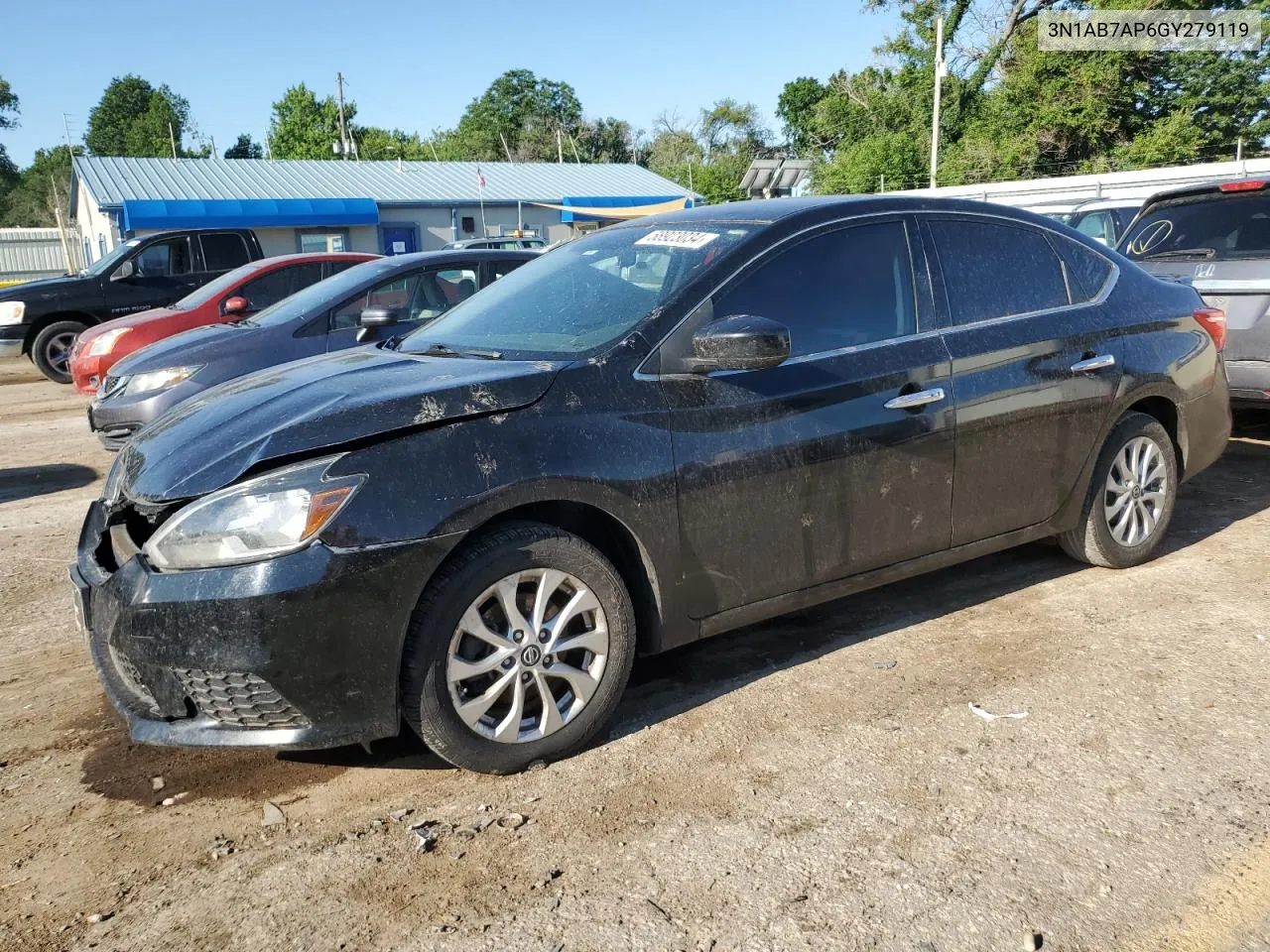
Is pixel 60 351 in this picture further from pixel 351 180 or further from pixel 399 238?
pixel 351 180

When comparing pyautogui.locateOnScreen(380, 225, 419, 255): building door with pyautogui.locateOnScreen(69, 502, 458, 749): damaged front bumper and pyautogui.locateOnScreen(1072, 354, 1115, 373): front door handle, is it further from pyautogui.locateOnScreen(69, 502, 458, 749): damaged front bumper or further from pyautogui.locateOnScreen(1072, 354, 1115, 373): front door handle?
pyautogui.locateOnScreen(69, 502, 458, 749): damaged front bumper

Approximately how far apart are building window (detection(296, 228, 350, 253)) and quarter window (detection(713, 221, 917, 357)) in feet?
107

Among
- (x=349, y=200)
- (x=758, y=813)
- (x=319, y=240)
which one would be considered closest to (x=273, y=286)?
(x=758, y=813)

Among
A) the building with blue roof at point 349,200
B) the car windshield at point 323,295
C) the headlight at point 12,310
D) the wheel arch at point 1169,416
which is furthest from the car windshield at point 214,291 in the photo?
the building with blue roof at point 349,200

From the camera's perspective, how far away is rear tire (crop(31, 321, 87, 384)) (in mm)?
13750

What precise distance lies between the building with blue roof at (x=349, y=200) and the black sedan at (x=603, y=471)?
29220 millimetres

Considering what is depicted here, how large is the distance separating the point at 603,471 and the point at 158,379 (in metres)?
5.05

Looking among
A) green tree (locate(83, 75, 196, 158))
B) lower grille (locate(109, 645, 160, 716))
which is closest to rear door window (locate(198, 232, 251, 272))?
lower grille (locate(109, 645, 160, 716))

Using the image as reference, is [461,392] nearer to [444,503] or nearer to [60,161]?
[444,503]

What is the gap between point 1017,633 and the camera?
425 cm

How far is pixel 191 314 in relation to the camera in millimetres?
9703

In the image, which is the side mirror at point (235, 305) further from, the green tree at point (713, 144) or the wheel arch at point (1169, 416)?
the green tree at point (713, 144)

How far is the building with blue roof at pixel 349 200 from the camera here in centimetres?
3209

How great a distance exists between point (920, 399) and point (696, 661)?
1.31m
